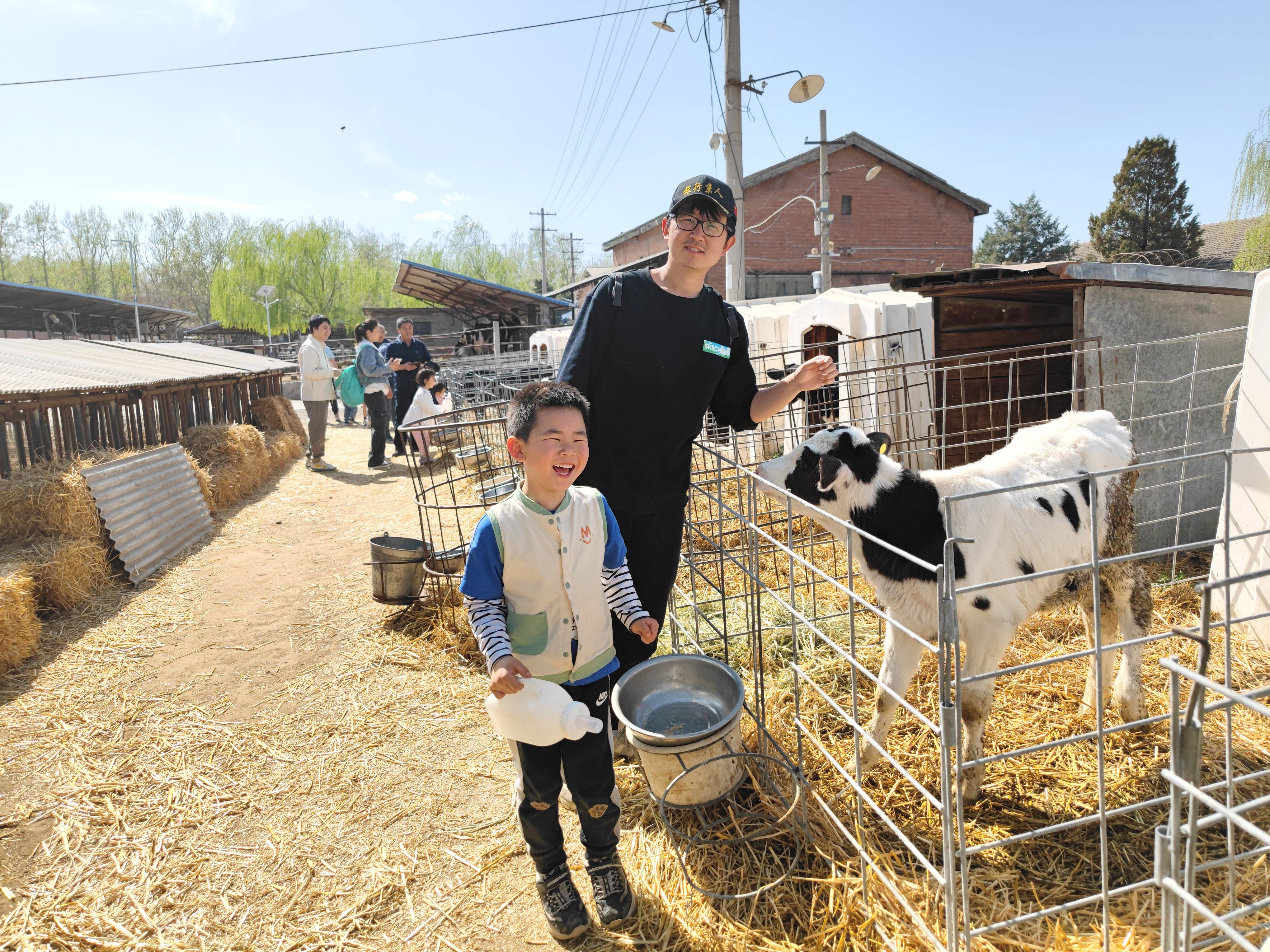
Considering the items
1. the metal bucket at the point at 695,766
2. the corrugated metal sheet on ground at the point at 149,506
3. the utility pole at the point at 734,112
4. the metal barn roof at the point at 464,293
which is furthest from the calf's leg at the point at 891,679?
the metal barn roof at the point at 464,293

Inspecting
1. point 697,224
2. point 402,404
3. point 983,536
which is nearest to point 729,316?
point 697,224

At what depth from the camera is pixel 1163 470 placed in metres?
6.11

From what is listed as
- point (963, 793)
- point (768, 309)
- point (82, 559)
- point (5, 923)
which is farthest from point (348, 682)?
point (768, 309)

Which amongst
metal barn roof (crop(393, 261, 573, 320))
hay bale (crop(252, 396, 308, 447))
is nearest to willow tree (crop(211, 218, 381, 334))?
metal barn roof (crop(393, 261, 573, 320))

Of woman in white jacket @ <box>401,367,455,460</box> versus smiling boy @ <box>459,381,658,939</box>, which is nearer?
Result: smiling boy @ <box>459,381,658,939</box>

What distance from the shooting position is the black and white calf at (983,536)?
301 centimetres

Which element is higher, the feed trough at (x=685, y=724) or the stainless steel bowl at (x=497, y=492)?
the stainless steel bowl at (x=497, y=492)

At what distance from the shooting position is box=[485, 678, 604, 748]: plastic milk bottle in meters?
2.15

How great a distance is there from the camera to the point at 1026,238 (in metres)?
54.2

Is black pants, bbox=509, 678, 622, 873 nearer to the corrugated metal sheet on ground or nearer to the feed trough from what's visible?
the feed trough

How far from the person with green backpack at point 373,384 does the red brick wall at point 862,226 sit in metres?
18.7

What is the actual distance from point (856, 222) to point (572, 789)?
32773mm

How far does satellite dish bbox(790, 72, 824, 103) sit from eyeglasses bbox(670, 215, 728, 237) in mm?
10719

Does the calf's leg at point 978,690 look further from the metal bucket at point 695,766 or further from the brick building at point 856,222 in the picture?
the brick building at point 856,222
